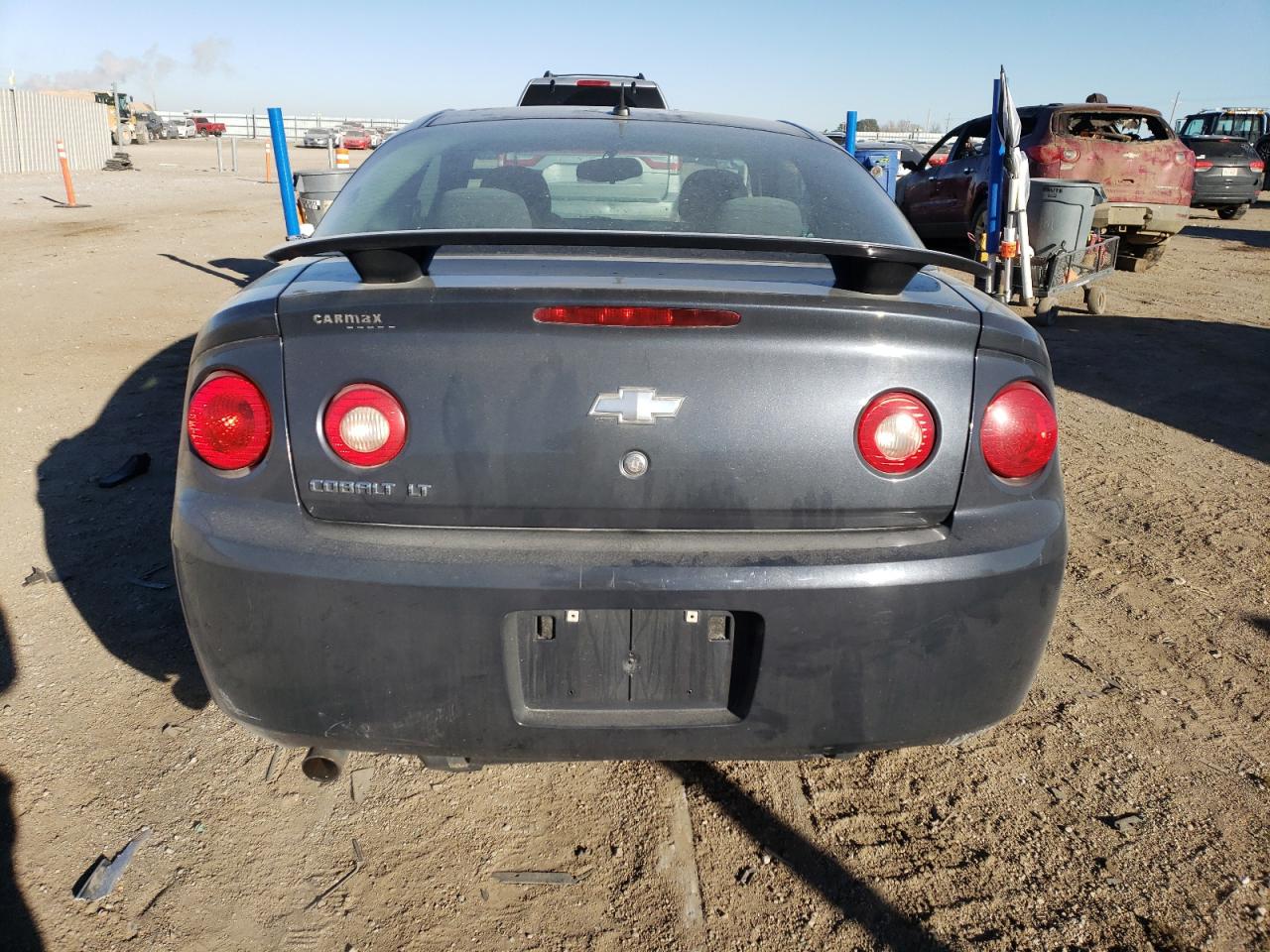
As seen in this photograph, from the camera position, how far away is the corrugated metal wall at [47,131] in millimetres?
25234

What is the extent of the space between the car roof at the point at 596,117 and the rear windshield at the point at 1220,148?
18.8 m

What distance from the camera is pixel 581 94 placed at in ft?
28.6

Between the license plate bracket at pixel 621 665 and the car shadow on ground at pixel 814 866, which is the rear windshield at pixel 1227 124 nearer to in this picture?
the car shadow on ground at pixel 814 866

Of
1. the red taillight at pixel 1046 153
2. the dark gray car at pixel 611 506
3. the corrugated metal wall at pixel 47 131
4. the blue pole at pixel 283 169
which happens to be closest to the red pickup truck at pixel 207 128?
the corrugated metal wall at pixel 47 131

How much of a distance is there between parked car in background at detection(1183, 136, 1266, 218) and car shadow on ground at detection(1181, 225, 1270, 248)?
756mm

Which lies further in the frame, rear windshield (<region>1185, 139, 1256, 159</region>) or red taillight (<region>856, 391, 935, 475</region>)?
rear windshield (<region>1185, 139, 1256, 159</region>)

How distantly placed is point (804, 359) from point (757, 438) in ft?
0.58

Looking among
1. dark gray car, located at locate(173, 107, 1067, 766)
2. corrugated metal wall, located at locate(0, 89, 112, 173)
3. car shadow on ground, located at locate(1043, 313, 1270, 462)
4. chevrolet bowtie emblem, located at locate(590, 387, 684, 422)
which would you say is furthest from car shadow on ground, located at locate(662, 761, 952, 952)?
corrugated metal wall, located at locate(0, 89, 112, 173)

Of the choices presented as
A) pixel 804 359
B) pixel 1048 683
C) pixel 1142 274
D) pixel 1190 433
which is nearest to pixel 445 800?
pixel 804 359

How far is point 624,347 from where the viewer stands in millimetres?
1699

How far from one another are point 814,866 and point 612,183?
78.2 inches

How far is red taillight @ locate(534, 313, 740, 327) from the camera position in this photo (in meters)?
1.71

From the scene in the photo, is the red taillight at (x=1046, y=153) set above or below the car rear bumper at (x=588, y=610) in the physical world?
above

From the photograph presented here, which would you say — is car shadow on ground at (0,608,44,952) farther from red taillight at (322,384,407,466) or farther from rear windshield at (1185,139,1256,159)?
rear windshield at (1185,139,1256,159)
